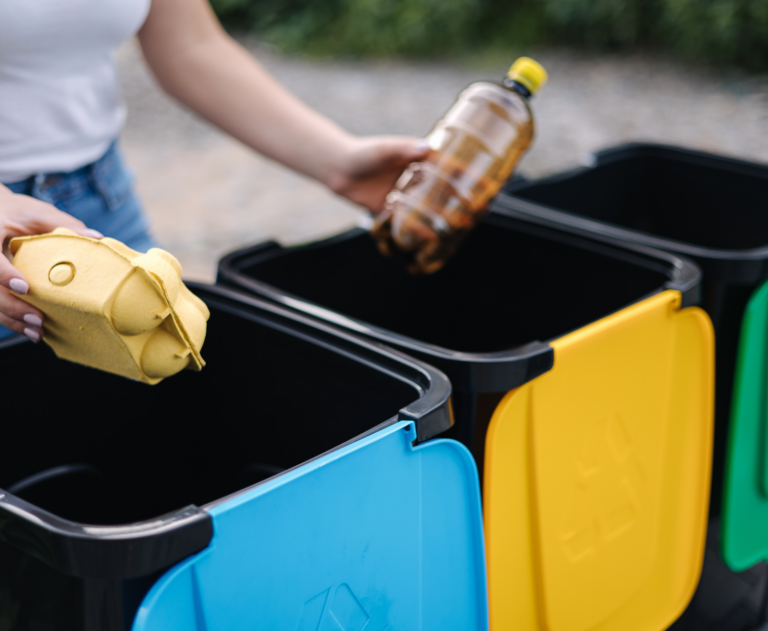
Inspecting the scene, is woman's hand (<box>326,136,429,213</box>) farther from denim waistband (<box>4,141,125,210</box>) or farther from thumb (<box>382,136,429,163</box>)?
denim waistband (<box>4,141,125,210</box>)

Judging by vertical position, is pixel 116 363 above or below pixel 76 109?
below

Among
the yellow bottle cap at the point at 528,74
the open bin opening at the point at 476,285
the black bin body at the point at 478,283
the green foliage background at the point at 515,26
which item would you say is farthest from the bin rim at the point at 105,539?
the green foliage background at the point at 515,26

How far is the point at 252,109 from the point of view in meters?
1.48

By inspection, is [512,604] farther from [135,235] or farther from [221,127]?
[221,127]

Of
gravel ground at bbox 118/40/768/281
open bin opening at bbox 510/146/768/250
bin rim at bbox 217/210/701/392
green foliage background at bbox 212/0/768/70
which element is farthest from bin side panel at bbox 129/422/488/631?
green foliage background at bbox 212/0/768/70

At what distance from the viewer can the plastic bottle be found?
1527mm

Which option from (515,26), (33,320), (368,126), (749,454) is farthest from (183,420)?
(515,26)

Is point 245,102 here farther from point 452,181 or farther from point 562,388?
point 562,388

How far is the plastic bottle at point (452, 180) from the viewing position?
1.53m

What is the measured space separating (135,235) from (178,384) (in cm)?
28

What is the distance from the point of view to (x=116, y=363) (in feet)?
2.89

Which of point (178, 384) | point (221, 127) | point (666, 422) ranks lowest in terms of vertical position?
point (666, 422)

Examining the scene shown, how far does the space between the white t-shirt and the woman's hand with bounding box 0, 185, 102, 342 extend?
0.97 feet

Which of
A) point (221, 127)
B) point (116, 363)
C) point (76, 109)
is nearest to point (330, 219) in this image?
point (221, 127)
